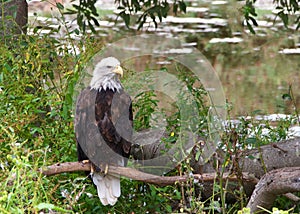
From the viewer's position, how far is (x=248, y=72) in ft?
37.0

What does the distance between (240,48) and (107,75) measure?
922 centimetres

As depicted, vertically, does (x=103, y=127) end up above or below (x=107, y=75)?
below

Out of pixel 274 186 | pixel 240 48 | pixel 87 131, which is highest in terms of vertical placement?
pixel 87 131

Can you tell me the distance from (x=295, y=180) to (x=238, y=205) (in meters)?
0.69

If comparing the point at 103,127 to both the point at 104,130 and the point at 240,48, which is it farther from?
the point at 240,48

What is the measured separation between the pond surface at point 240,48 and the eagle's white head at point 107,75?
3.44 m

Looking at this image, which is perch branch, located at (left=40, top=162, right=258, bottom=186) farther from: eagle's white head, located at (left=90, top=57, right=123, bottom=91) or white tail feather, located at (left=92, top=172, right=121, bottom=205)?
eagle's white head, located at (left=90, top=57, right=123, bottom=91)

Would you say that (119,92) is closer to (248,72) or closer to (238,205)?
(238,205)

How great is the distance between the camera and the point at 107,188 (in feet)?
13.2

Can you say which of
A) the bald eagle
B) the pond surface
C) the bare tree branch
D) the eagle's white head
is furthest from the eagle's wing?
the pond surface

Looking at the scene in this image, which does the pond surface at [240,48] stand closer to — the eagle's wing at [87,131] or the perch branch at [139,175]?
the eagle's wing at [87,131]

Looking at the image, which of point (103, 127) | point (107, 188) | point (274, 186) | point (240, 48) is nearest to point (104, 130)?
point (103, 127)

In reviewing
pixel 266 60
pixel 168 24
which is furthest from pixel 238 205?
pixel 168 24

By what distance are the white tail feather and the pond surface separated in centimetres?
377
